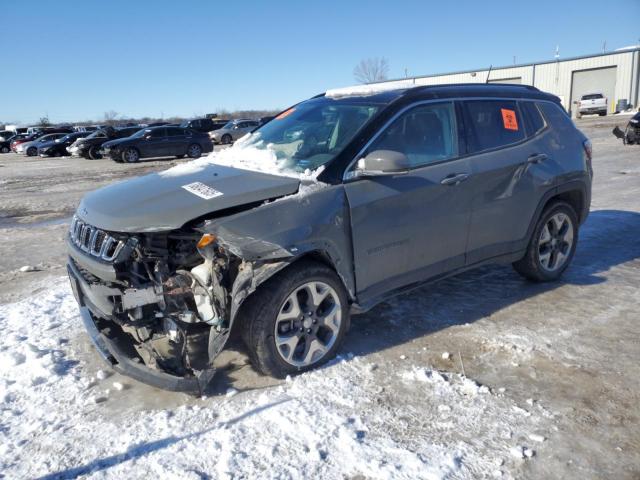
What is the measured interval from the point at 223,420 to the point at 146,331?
0.81m

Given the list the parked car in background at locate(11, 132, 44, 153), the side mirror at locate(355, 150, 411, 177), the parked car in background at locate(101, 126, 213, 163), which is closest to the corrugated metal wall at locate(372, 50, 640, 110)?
the parked car in background at locate(101, 126, 213, 163)

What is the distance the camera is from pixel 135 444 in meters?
2.87

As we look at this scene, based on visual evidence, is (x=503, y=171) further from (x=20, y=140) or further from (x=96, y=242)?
(x=20, y=140)

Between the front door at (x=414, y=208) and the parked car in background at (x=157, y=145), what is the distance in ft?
65.0

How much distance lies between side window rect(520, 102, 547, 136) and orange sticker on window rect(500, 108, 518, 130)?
0.61 ft

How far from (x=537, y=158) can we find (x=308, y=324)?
2.72 m

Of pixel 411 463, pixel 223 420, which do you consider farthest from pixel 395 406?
pixel 223 420

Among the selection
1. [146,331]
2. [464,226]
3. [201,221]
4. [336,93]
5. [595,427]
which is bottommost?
[595,427]

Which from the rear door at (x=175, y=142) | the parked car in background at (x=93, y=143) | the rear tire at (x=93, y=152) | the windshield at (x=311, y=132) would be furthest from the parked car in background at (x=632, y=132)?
the rear tire at (x=93, y=152)

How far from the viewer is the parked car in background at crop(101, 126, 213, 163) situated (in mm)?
21688

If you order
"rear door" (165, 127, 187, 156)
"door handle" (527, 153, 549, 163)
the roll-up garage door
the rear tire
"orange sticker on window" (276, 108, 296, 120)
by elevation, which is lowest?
the rear tire

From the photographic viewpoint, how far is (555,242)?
5164 millimetres

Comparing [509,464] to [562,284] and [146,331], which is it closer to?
[146,331]

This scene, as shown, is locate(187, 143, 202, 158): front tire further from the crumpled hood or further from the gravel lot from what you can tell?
the crumpled hood
